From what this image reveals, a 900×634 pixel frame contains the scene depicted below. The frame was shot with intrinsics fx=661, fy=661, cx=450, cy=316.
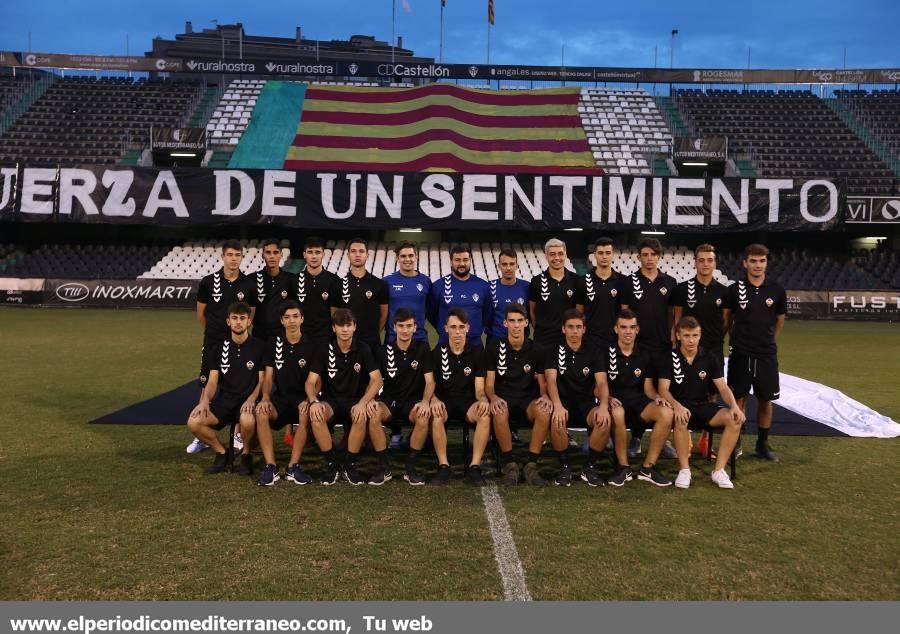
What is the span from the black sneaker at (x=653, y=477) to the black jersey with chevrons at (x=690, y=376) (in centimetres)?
64

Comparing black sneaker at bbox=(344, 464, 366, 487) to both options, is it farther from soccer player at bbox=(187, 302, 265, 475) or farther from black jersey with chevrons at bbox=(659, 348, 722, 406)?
black jersey with chevrons at bbox=(659, 348, 722, 406)

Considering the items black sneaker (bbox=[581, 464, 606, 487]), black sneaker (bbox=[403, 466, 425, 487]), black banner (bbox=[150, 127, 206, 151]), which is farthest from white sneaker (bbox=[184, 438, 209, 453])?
black banner (bbox=[150, 127, 206, 151])

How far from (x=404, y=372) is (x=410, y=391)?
173mm

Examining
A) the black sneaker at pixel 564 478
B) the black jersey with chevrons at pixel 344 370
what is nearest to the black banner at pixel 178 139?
the black jersey with chevrons at pixel 344 370

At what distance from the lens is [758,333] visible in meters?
6.26

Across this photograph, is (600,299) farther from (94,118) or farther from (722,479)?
(94,118)

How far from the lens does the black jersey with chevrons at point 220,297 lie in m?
6.29

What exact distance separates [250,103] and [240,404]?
104ft

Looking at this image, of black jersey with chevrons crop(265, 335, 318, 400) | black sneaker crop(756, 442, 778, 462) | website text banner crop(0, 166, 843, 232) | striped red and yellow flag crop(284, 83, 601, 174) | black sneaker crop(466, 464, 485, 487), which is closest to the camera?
black sneaker crop(466, 464, 485, 487)

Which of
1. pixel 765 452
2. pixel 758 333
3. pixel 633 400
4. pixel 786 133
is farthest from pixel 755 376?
pixel 786 133

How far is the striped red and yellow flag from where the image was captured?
2841 cm

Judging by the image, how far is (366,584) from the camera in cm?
350

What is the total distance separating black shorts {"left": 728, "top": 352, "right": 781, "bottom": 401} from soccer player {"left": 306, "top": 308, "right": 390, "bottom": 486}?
3.48 m

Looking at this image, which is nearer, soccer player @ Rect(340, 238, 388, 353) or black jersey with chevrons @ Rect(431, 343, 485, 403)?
black jersey with chevrons @ Rect(431, 343, 485, 403)
